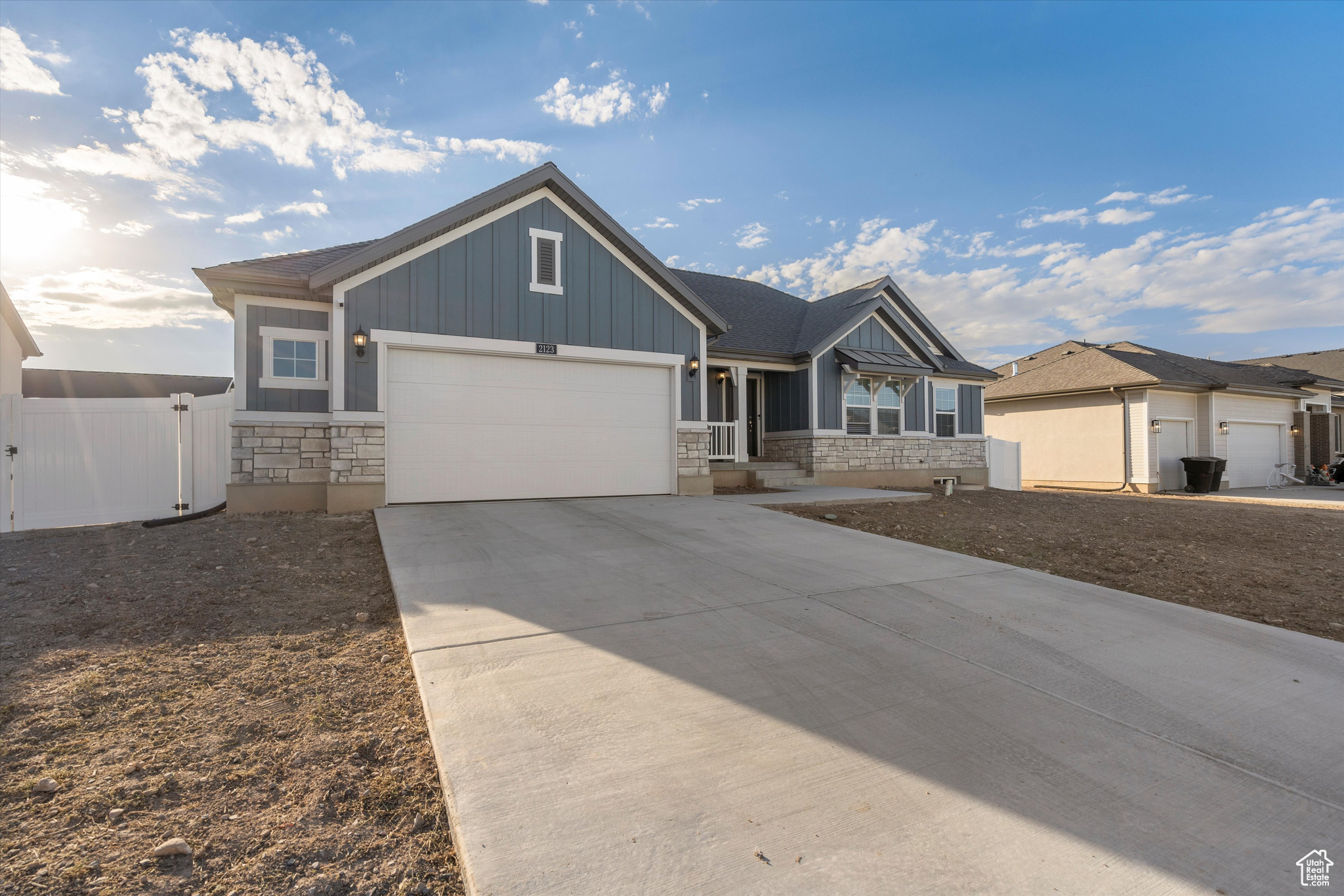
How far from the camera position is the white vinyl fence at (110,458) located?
299 inches

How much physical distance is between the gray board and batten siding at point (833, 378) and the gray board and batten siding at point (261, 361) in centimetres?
976

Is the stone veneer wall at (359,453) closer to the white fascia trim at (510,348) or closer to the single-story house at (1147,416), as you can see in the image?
the white fascia trim at (510,348)

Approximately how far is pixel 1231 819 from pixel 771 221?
568 inches

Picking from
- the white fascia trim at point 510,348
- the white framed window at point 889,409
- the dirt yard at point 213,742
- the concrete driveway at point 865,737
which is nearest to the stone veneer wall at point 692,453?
the white fascia trim at point 510,348

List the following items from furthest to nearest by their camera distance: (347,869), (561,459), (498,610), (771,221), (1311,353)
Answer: (1311,353)
(771,221)
(561,459)
(498,610)
(347,869)

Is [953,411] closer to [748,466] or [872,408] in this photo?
[872,408]

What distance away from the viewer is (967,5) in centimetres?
1060

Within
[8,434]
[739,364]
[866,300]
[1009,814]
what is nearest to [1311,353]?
[866,300]

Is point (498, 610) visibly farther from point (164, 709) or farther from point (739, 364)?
point (739, 364)

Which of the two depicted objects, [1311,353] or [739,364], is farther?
[1311,353]

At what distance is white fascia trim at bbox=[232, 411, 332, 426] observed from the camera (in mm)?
8312

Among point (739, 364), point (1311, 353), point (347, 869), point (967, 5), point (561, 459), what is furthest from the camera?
point (1311, 353)

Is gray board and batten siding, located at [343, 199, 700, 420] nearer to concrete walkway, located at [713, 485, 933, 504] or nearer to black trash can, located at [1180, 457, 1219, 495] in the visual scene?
concrete walkway, located at [713, 485, 933, 504]

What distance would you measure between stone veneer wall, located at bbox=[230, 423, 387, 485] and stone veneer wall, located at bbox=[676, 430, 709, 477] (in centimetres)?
492
